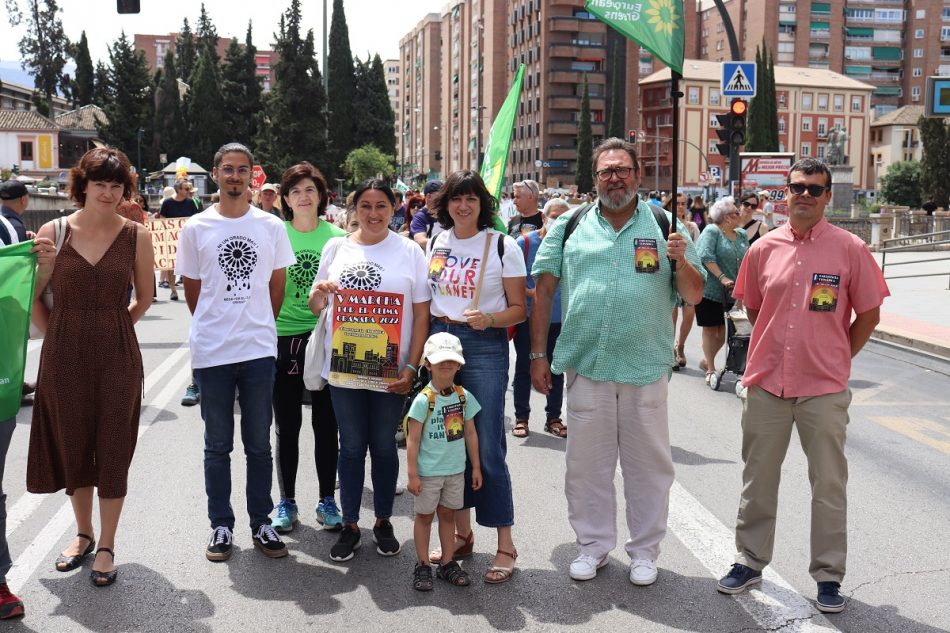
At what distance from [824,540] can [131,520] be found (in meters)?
3.70

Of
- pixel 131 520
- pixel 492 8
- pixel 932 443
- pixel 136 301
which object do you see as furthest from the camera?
pixel 492 8

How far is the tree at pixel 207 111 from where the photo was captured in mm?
80125

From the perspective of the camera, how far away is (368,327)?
4.73 meters

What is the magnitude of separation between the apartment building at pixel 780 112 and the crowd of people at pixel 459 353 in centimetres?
9986

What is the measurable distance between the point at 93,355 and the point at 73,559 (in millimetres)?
1041

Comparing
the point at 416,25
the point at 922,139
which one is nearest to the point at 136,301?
the point at 922,139

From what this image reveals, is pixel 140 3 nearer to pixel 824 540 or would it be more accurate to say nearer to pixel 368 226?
pixel 368 226

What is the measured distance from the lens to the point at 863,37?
11438 centimetres

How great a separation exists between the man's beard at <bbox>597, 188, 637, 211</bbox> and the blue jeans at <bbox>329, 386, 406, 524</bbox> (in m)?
1.40

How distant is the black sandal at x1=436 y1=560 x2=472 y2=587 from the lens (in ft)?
14.6

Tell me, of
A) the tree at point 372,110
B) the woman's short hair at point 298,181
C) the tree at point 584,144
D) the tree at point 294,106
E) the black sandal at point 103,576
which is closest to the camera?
the black sandal at point 103,576

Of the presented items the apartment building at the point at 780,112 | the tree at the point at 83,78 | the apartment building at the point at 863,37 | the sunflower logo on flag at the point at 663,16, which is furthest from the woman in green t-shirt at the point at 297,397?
the tree at the point at 83,78

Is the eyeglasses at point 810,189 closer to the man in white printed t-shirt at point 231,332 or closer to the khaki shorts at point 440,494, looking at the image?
the khaki shorts at point 440,494

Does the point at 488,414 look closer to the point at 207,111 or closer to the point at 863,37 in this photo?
the point at 207,111
